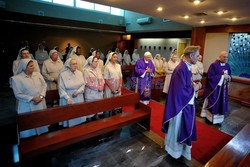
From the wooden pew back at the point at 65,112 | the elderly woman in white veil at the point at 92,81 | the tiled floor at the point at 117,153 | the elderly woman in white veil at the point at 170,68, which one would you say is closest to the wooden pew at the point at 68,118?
the wooden pew back at the point at 65,112

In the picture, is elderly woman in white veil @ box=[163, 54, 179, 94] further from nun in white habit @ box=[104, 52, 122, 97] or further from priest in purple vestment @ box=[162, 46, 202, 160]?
priest in purple vestment @ box=[162, 46, 202, 160]

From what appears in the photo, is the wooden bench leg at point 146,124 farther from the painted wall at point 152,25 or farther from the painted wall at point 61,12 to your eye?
the painted wall at point 61,12

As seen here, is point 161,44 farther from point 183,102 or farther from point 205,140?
point 183,102

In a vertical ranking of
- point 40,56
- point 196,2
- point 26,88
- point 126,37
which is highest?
point 126,37

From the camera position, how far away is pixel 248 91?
20.7 ft

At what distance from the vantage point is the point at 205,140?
3439 millimetres

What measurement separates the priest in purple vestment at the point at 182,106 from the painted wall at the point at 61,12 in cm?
1016

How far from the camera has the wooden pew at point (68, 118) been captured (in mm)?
2377

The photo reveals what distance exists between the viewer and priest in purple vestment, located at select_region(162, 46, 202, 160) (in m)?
2.56

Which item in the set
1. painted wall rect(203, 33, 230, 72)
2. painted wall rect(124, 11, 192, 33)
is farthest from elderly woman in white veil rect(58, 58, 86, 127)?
painted wall rect(124, 11, 192, 33)

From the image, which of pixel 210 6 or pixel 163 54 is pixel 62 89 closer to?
pixel 210 6

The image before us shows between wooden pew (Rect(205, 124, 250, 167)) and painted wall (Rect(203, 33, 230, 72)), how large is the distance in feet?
18.5

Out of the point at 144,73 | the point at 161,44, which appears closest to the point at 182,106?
the point at 144,73

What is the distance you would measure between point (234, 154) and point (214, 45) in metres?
6.45
